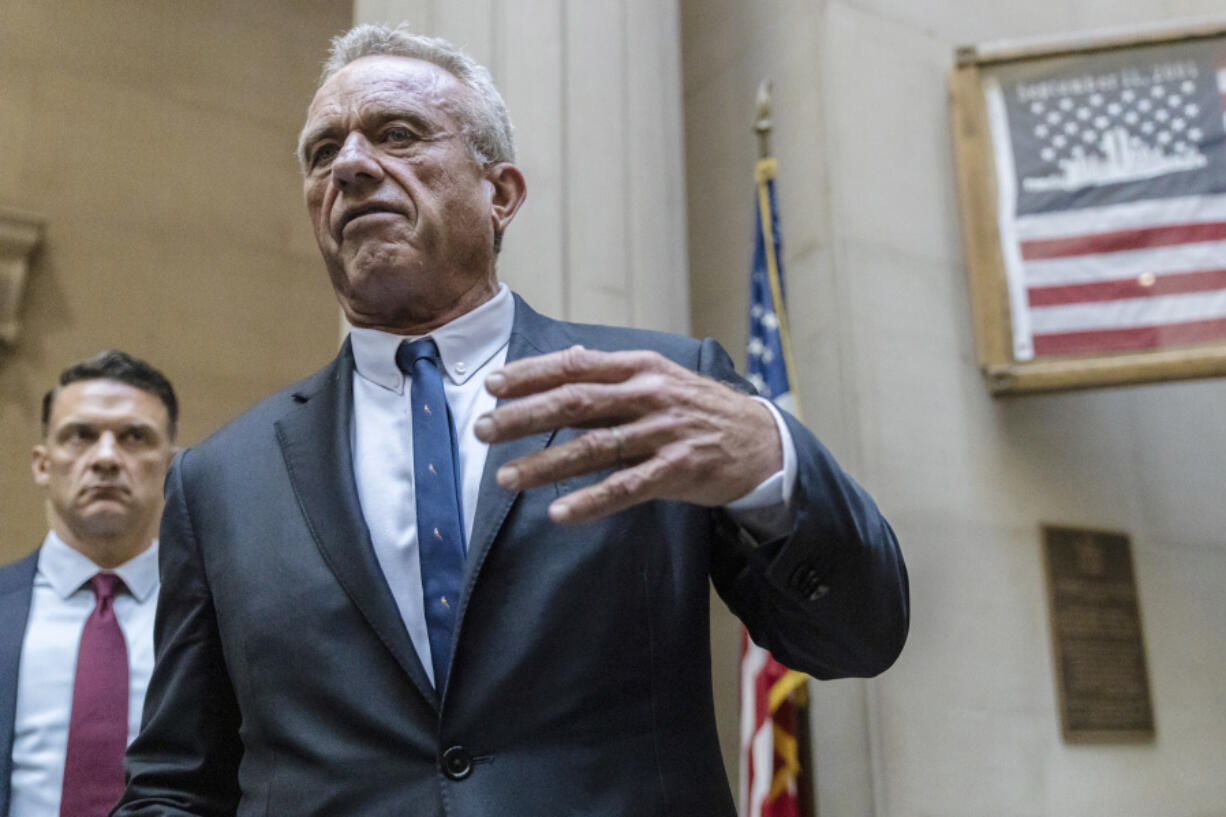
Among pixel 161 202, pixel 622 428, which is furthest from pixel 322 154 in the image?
pixel 161 202

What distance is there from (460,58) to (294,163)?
616 centimetres

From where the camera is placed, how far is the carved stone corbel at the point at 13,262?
259 inches

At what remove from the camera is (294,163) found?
7898 millimetres

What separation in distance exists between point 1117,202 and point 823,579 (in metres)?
3.63

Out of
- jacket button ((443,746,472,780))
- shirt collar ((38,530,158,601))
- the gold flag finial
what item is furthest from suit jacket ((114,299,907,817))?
the gold flag finial

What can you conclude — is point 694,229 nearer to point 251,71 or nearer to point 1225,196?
point 1225,196

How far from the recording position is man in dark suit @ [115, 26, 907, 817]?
1368 mm

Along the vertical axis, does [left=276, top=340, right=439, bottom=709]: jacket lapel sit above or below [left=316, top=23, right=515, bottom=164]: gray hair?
below

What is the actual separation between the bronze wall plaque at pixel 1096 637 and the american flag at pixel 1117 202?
0.80 meters

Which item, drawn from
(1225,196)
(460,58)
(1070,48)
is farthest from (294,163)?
(460,58)

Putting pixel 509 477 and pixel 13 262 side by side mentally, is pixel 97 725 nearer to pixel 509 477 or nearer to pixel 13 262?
pixel 509 477

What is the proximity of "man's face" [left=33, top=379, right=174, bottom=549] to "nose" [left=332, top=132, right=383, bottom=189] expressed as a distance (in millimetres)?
2067

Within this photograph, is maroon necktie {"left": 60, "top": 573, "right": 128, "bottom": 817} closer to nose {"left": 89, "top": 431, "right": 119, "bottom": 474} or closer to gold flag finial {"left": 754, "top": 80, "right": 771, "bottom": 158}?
nose {"left": 89, "top": 431, "right": 119, "bottom": 474}

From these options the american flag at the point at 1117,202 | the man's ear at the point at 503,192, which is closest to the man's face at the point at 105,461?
the man's ear at the point at 503,192
